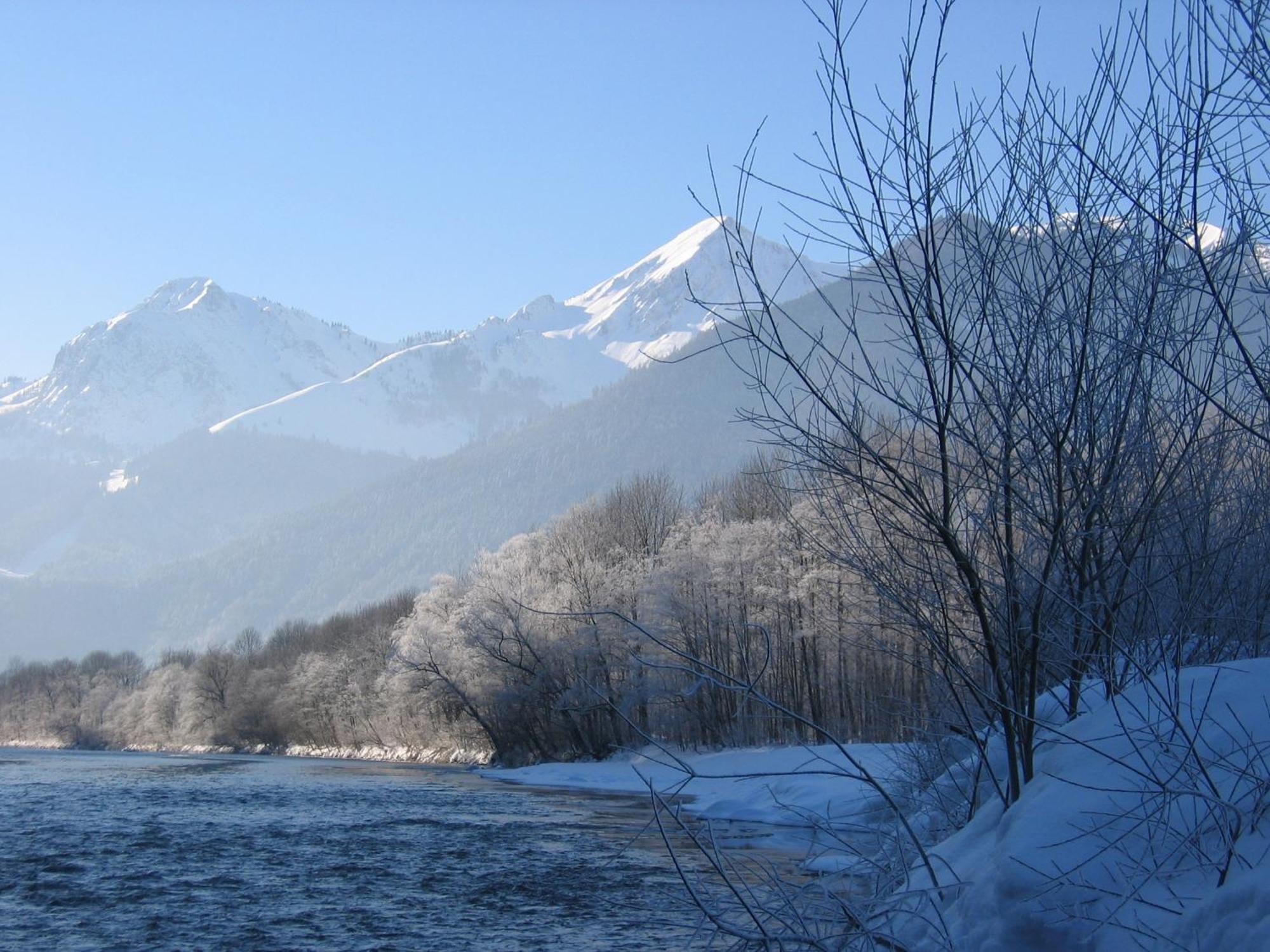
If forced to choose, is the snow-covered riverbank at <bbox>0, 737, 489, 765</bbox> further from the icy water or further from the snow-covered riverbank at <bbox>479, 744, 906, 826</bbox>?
the icy water

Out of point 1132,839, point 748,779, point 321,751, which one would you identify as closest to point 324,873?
point 748,779

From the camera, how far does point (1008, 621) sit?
6.68 m

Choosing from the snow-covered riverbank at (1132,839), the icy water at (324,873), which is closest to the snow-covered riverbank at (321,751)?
the icy water at (324,873)

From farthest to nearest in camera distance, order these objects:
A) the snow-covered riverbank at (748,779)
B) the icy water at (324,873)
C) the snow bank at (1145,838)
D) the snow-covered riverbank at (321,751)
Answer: the snow-covered riverbank at (321,751)
the snow-covered riverbank at (748,779)
the icy water at (324,873)
the snow bank at (1145,838)

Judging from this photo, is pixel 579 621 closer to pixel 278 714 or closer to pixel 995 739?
pixel 995 739

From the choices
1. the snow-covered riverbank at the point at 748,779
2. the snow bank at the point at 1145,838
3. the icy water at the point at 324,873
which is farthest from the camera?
the snow-covered riverbank at the point at 748,779

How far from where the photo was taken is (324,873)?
17031 mm

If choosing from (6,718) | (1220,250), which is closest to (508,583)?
(1220,250)

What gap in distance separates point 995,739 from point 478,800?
23.7m

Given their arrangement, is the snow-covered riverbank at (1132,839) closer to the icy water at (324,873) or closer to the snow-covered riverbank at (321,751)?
the icy water at (324,873)

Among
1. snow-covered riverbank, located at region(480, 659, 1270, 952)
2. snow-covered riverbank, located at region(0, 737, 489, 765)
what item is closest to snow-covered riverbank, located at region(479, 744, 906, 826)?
snow-covered riverbank, located at region(480, 659, 1270, 952)

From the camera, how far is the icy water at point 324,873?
1255 cm

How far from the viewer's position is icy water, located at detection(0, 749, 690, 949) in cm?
1255

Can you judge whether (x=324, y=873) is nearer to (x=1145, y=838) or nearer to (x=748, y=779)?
(x=748, y=779)
